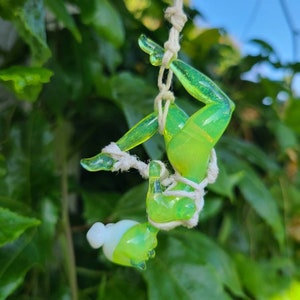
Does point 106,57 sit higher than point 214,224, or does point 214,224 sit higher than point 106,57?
point 106,57

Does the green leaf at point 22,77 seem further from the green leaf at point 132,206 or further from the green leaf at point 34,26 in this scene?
the green leaf at point 132,206

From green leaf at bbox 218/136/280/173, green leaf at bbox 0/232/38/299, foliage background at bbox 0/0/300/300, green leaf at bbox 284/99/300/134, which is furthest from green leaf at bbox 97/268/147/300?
green leaf at bbox 284/99/300/134

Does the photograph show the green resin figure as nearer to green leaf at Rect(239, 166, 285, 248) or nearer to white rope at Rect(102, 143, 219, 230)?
white rope at Rect(102, 143, 219, 230)

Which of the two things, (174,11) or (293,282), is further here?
(293,282)

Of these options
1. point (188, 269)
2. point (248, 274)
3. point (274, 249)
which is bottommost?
point (274, 249)

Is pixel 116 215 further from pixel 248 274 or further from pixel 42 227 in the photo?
pixel 248 274

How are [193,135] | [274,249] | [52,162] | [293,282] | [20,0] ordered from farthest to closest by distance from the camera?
[274,249] < [293,282] < [52,162] < [20,0] < [193,135]

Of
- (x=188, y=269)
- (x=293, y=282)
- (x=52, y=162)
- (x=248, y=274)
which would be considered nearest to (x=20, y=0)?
(x=52, y=162)
